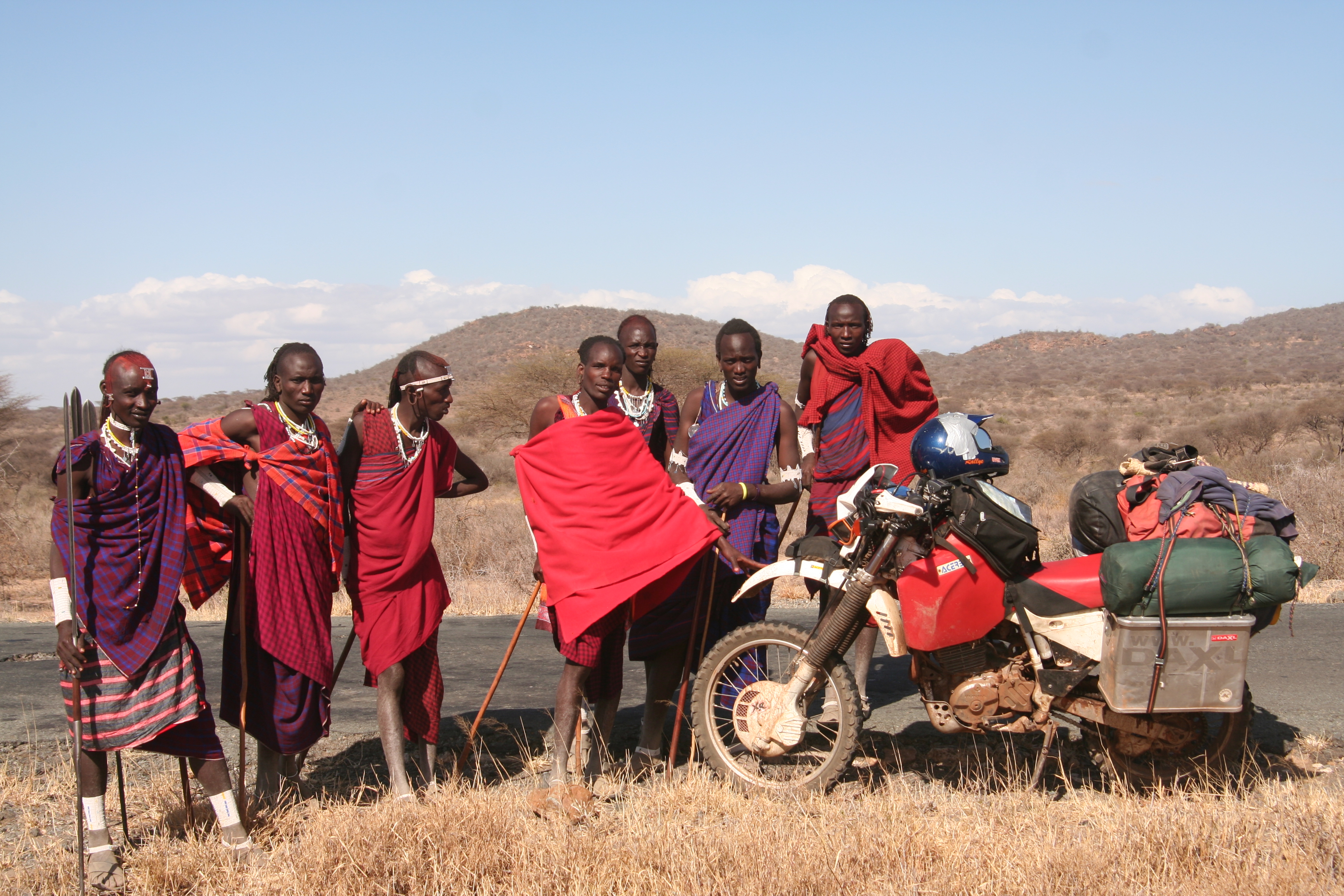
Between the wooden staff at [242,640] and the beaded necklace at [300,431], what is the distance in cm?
42

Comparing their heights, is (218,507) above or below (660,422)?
below

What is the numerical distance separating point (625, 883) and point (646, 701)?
1575 mm

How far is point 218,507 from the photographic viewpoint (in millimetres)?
4230

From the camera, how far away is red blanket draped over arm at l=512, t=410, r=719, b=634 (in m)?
4.34

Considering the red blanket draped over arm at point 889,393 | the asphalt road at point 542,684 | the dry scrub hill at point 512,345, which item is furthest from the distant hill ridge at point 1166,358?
the red blanket draped over arm at point 889,393

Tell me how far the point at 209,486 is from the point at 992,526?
3126 mm

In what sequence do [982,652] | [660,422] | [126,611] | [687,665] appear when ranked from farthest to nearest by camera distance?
[660,422] < [687,665] < [982,652] < [126,611]

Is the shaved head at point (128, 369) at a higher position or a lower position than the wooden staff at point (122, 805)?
higher

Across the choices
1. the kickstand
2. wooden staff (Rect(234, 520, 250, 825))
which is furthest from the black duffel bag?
wooden staff (Rect(234, 520, 250, 825))

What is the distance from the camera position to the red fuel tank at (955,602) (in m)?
4.19

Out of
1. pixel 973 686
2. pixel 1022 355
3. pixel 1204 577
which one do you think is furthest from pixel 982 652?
pixel 1022 355

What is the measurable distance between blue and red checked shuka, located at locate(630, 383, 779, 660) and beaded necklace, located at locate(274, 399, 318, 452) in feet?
5.82

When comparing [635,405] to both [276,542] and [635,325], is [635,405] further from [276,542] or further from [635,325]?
[276,542]

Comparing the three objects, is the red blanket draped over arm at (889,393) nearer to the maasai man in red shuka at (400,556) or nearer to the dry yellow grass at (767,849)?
the dry yellow grass at (767,849)
